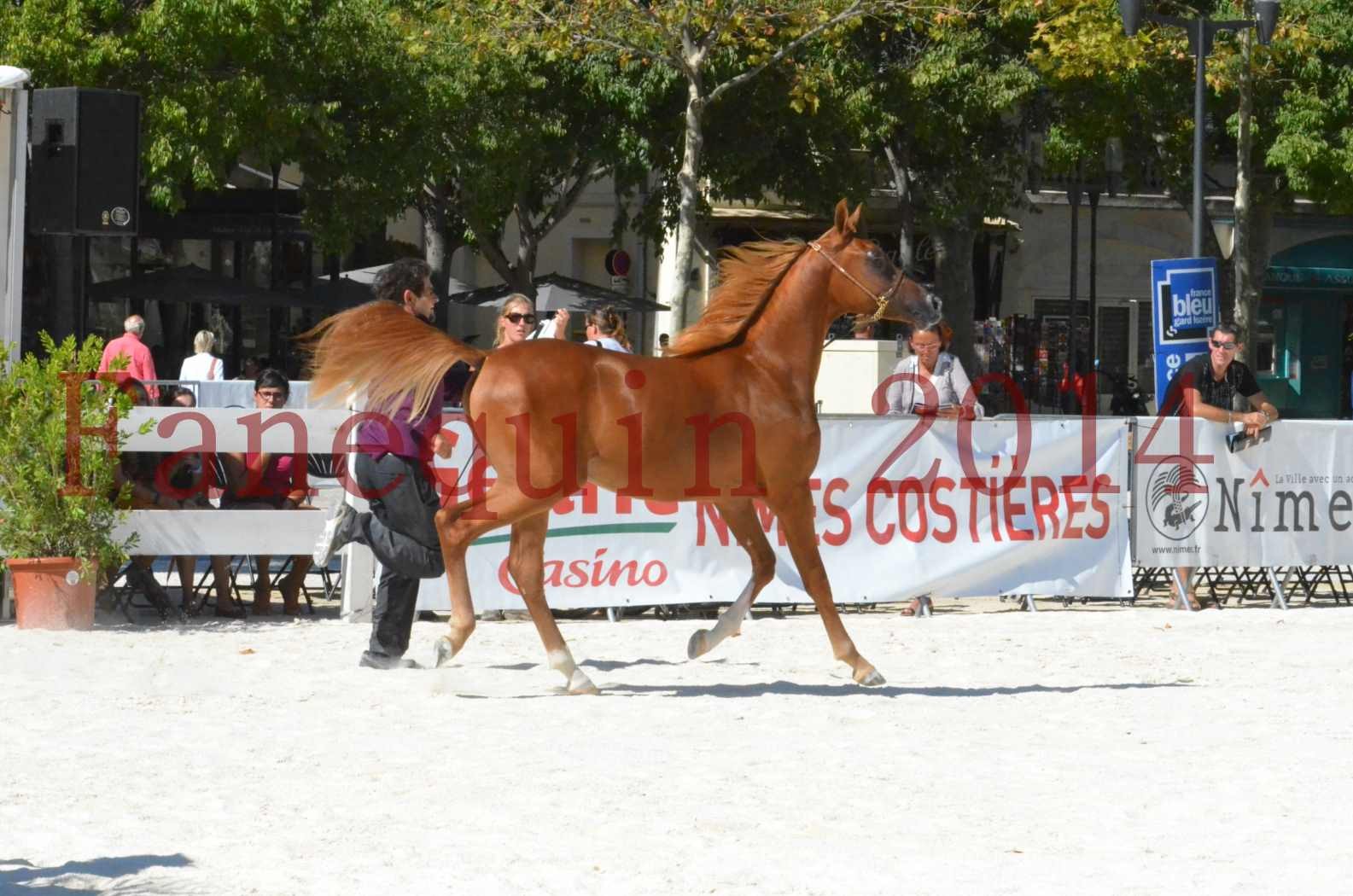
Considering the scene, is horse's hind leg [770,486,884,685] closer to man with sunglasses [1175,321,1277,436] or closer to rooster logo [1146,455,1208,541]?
rooster logo [1146,455,1208,541]

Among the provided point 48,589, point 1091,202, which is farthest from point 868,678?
point 1091,202

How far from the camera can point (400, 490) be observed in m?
9.23

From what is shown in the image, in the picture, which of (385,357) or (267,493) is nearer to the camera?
(385,357)

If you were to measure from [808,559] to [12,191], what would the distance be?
588 cm

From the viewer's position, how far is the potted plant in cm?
1098

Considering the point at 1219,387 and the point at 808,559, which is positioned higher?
the point at 1219,387

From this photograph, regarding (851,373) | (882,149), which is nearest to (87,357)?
(851,373)

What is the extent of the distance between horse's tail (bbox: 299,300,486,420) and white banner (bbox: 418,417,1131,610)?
2.94m

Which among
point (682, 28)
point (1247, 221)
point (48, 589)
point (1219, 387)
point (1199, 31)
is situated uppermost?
point (682, 28)

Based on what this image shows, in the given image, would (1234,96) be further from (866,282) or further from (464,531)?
(464,531)

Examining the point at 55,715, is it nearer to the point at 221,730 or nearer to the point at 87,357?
the point at 221,730

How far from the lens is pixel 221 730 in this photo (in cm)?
764

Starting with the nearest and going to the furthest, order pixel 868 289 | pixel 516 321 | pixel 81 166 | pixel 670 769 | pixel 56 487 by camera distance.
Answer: pixel 670 769 → pixel 868 289 → pixel 516 321 → pixel 56 487 → pixel 81 166

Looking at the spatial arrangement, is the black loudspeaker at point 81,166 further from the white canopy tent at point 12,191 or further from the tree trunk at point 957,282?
the tree trunk at point 957,282
